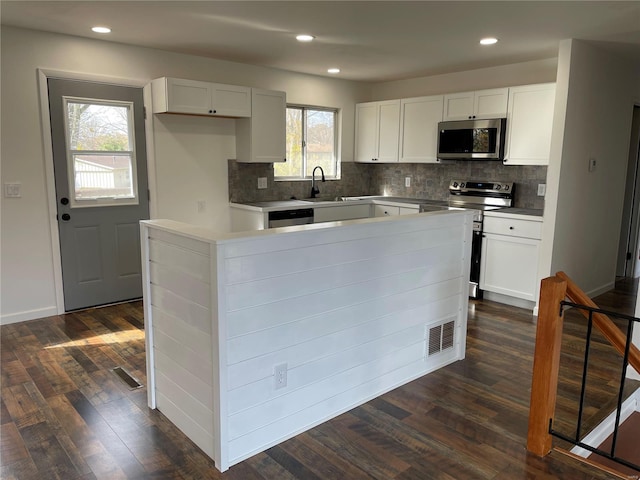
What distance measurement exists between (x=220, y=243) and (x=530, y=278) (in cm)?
353

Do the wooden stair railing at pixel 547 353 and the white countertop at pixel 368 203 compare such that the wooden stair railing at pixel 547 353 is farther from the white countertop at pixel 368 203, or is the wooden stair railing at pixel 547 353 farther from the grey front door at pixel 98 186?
the grey front door at pixel 98 186

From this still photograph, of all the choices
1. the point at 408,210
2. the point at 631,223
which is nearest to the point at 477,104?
the point at 408,210

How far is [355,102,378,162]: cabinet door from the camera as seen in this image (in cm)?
618

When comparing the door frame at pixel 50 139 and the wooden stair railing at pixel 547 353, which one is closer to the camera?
the wooden stair railing at pixel 547 353

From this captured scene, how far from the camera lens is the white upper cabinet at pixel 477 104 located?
4829mm

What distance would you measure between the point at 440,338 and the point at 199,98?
3.11 meters

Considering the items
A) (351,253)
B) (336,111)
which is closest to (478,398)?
(351,253)

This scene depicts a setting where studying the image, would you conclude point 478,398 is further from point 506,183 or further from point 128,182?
point 128,182

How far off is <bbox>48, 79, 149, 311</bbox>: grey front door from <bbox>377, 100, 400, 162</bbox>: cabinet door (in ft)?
9.62

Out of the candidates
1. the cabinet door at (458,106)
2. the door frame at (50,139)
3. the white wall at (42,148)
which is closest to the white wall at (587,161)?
the cabinet door at (458,106)

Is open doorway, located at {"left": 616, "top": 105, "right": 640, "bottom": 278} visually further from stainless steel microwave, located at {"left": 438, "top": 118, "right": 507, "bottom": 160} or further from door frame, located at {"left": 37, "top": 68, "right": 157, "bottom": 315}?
door frame, located at {"left": 37, "top": 68, "right": 157, "bottom": 315}

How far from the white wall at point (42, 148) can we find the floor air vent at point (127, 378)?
58.7 inches

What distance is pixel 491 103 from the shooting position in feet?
16.2

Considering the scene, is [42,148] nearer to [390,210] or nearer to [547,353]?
[390,210]
